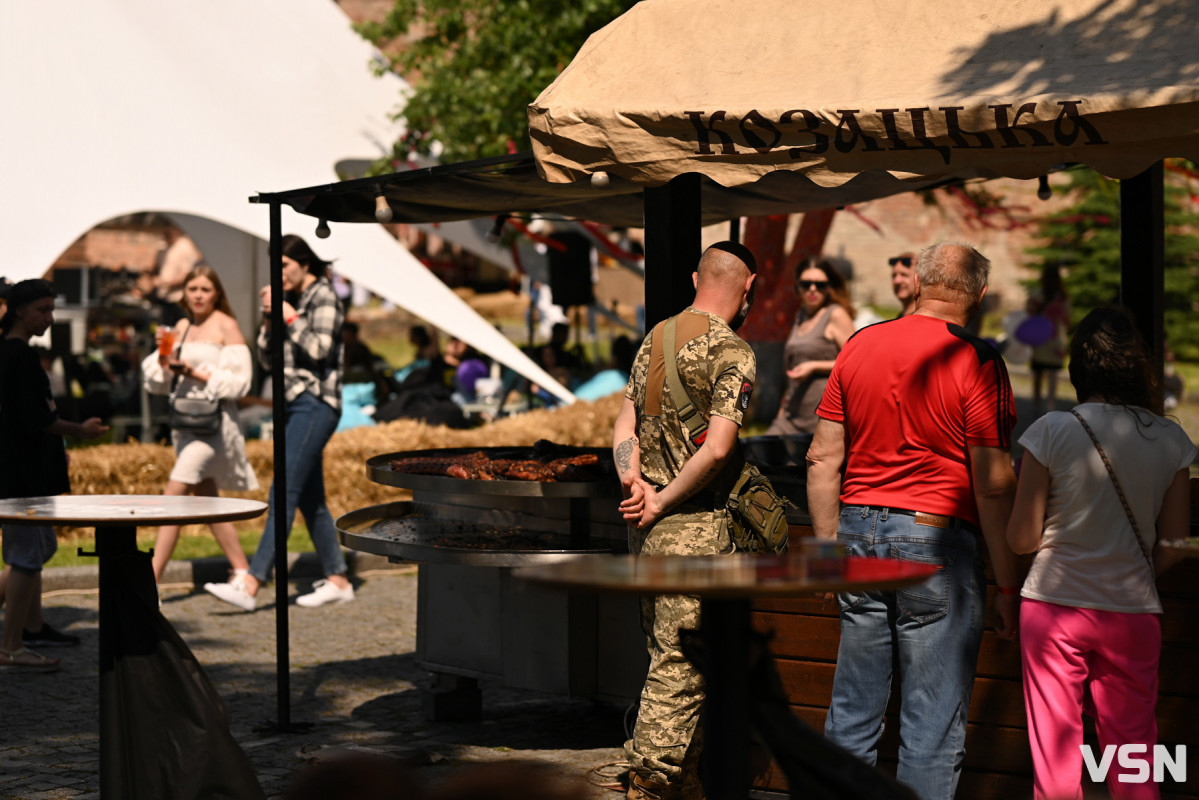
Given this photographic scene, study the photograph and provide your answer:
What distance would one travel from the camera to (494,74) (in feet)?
54.6

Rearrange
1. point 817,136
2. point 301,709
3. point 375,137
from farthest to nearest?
point 375,137
point 301,709
point 817,136

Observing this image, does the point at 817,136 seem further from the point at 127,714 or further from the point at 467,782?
the point at 467,782

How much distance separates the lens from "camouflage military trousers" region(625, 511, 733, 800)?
4590mm

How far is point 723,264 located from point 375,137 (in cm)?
1159

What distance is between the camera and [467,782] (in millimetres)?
1629

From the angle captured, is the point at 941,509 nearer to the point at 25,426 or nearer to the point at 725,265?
the point at 725,265

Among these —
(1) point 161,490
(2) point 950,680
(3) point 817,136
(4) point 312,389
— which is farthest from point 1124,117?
(1) point 161,490

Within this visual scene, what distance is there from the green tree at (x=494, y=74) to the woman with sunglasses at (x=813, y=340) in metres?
7.57

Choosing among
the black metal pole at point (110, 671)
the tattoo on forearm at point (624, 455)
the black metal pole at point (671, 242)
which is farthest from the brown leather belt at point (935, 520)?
the black metal pole at point (110, 671)

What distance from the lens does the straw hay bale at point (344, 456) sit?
1096cm

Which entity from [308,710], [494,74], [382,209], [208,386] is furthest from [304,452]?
[494,74]

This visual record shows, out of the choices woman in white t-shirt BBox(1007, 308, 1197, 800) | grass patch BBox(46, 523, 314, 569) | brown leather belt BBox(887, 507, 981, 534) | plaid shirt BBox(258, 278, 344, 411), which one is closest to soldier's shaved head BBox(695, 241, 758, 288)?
brown leather belt BBox(887, 507, 981, 534)

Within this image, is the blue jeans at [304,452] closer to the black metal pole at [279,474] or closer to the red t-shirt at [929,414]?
the black metal pole at [279,474]

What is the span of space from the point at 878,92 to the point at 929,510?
138 centimetres
